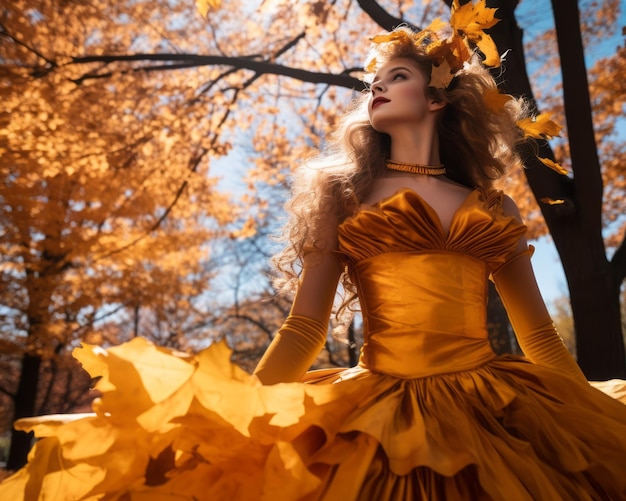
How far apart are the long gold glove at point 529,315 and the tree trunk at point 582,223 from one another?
143 centimetres

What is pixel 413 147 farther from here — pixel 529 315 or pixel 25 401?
pixel 25 401

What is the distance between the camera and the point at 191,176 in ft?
19.0

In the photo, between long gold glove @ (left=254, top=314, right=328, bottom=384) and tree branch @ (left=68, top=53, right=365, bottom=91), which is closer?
long gold glove @ (left=254, top=314, right=328, bottom=384)

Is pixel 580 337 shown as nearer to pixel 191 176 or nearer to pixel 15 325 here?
pixel 191 176

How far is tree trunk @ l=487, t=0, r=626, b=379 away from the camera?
115 inches

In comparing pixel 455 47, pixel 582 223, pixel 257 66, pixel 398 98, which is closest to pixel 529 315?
pixel 398 98

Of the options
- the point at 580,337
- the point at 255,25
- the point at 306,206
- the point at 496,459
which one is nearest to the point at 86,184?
the point at 255,25

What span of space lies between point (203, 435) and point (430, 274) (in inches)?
34.7

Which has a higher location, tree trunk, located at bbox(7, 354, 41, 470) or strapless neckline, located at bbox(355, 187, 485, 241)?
strapless neckline, located at bbox(355, 187, 485, 241)

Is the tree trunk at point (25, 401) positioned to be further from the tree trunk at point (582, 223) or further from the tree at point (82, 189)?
the tree trunk at point (582, 223)

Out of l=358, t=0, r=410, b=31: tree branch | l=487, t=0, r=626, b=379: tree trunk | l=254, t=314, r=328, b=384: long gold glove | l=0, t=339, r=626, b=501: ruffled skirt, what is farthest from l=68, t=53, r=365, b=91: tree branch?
l=0, t=339, r=626, b=501: ruffled skirt

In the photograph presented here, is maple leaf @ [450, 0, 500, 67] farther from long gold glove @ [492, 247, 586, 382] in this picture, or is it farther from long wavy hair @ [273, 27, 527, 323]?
long gold glove @ [492, 247, 586, 382]

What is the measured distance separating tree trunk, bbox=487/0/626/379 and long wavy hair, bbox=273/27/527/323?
1.05m

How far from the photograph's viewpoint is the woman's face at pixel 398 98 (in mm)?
1802
